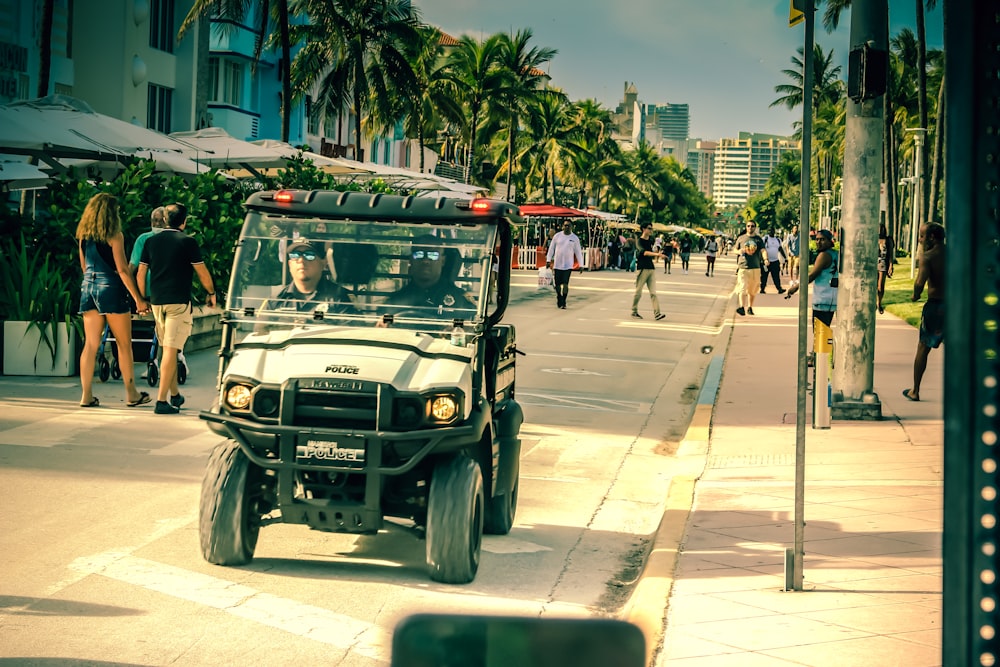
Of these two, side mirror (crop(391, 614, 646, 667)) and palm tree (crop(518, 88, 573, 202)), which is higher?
palm tree (crop(518, 88, 573, 202))

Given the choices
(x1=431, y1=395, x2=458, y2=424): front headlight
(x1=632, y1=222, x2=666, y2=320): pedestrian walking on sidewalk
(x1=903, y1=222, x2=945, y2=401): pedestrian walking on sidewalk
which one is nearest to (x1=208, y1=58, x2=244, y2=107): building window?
(x1=632, y1=222, x2=666, y2=320): pedestrian walking on sidewalk

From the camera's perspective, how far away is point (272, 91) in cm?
5081

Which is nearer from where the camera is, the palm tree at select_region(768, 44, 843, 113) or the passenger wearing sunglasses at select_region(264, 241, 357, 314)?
the passenger wearing sunglasses at select_region(264, 241, 357, 314)

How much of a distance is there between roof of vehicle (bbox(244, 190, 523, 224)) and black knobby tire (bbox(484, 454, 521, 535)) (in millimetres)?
1506

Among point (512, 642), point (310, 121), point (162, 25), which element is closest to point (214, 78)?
point (162, 25)

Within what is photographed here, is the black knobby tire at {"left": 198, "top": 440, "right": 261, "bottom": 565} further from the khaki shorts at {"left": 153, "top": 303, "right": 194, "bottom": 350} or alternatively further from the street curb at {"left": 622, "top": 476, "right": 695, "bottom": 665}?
the khaki shorts at {"left": 153, "top": 303, "right": 194, "bottom": 350}

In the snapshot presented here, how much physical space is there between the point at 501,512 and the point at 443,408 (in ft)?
4.79

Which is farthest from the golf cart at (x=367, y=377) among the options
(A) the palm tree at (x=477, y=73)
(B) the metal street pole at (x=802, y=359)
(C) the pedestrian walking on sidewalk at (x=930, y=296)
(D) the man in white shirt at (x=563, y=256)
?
(A) the palm tree at (x=477, y=73)

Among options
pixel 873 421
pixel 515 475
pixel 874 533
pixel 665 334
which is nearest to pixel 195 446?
pixel 515 475

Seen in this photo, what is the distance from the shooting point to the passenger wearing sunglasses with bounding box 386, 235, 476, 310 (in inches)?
270

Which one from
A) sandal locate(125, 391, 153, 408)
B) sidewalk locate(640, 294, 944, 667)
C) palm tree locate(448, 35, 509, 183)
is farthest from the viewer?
palm tree locate(448, 35, 509, 183)

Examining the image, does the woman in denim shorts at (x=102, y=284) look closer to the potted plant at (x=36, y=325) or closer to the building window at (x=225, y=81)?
the potted plant at (x=36, y=325)

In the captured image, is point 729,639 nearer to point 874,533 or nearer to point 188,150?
point 874,533

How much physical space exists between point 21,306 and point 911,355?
12.6m
